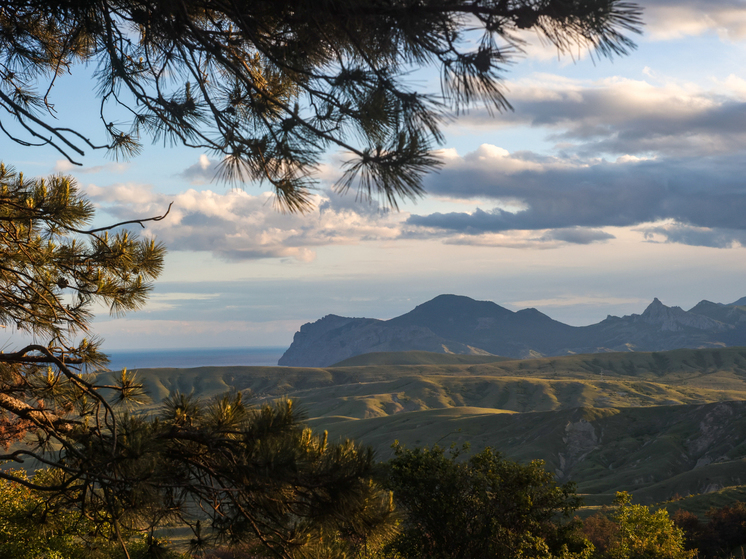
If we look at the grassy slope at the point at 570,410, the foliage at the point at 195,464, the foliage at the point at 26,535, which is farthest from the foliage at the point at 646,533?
the foliage at the point at 195,464

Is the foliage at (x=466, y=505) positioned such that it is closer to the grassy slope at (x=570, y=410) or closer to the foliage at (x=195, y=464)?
the grassy slope at (x=570, y=410)

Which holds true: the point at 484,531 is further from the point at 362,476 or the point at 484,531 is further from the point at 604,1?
the point at 604,1

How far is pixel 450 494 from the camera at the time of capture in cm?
1359

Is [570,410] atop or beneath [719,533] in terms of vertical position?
beneath

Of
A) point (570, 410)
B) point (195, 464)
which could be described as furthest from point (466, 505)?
point (570, 410)

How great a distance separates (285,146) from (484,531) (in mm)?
11283

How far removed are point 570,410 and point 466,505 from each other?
8525cm

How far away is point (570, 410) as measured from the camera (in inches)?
3612

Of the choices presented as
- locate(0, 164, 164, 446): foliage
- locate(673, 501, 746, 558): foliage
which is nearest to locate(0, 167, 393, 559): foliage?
locate(0, 164, 164, 446): foliage

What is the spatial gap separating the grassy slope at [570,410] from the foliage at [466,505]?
1.61 metres

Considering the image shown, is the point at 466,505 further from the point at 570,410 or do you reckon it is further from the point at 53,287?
the point at 570,410

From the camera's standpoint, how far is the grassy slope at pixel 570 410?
71688 mm

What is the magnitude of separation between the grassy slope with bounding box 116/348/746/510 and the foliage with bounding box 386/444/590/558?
5.29ft

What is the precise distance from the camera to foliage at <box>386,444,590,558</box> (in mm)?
13430
